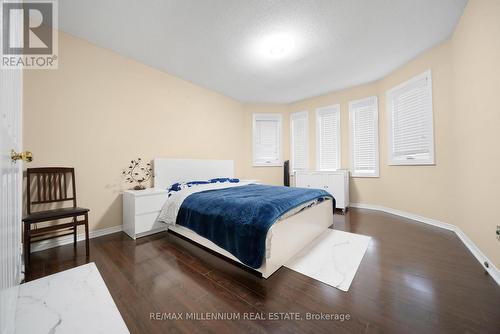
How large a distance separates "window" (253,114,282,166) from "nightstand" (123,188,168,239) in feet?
9.61

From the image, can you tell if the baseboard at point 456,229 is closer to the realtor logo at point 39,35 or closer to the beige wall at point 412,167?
the beige wall at point 412,167

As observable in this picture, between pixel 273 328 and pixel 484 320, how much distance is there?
4.28ft

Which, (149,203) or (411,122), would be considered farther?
(411,122)

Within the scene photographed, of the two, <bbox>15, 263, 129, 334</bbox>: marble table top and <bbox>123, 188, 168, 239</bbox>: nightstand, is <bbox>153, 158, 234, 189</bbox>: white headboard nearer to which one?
<bbox>123, 188, 168, 239</bbox>: nightstand

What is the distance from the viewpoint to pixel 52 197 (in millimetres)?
2221

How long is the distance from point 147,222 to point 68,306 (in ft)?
4.22

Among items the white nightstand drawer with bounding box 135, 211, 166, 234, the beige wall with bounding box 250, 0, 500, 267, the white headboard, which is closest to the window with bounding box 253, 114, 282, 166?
the white headboard

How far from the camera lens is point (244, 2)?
1.99m

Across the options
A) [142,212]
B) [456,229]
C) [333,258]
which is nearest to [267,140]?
[142,212]

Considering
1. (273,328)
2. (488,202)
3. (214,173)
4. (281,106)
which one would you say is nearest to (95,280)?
(273,328)

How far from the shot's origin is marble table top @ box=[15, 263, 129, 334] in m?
1.14

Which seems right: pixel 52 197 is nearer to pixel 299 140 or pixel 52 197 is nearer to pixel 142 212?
pixel 142 212

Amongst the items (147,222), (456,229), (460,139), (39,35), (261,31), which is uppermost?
(261,31)

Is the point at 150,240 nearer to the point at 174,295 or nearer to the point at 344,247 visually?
the point at 174,295
